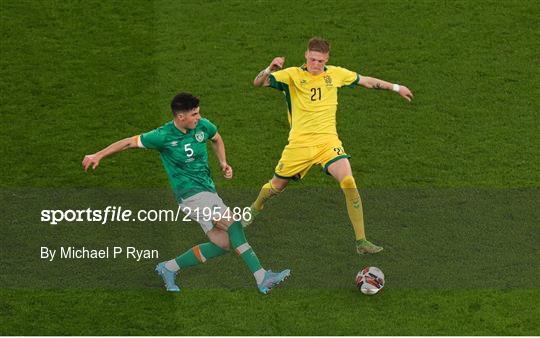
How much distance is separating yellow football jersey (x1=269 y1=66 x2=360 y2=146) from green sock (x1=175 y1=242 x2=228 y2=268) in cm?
186

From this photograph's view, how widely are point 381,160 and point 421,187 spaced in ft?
2.99

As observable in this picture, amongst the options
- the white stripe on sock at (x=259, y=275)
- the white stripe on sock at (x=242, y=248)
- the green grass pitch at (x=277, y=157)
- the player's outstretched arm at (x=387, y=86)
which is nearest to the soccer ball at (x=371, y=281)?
the green grass pitch at (x=277, y=157)

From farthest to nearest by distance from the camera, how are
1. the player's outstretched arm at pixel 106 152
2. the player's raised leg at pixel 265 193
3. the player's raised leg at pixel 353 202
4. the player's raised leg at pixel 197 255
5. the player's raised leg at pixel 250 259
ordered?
the player's raised leg at pixel 265 193 → the player's raised leg at pixel 353 202 → the player's raised leg at pixel 197 255 → the player's raised leg at pixel 250 259 → the player's outstretched arm at pixel 106 152

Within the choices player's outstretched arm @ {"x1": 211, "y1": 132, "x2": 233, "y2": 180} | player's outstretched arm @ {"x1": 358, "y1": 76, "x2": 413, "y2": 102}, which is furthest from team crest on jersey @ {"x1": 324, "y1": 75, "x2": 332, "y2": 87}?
player's outstretched arm @ {"x1": 211, "y1": 132, "x2": 233, "y2": 180}

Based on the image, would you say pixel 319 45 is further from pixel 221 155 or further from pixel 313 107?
pixel 221 155

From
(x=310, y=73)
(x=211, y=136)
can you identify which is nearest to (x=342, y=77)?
(x=310, y=73)

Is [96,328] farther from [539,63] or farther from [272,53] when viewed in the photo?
[539,63]

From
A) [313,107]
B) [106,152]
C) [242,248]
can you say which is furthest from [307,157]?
[106,152]

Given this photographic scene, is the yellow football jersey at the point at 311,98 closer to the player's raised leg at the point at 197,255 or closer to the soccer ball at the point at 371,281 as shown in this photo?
the player's raised leg at the point at 197,255

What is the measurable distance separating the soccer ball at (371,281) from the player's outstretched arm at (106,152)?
116 inches

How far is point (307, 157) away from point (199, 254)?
192 cm

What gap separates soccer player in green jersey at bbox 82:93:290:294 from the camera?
15.2 metres

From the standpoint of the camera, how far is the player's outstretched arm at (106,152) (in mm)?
14898

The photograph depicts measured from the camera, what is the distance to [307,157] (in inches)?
655
